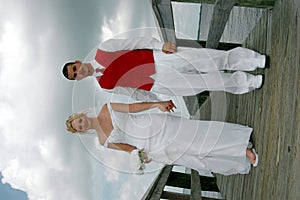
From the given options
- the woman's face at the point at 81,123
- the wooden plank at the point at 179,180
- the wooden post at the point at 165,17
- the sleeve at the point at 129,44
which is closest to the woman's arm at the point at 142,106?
the woman's face at the point at 81,123

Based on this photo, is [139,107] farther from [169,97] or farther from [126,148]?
[169,97]

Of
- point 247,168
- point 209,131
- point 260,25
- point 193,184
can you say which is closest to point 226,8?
point 260,25

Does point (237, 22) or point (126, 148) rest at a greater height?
point (237, 22)

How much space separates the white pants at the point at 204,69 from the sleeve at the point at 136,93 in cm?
8

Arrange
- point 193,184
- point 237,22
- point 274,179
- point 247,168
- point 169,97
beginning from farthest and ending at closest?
point 237,22 → point 193,184 → point 169,97 → point 247,168 → point 274,179

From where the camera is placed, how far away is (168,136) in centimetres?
443

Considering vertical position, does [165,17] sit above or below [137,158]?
above

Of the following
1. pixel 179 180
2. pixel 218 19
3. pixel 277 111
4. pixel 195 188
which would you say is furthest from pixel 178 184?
pixel 277 111

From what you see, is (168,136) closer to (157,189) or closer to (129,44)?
(129,44)

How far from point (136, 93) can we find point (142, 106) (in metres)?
0.36

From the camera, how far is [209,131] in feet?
15.1

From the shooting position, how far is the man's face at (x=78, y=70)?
14.0 feet

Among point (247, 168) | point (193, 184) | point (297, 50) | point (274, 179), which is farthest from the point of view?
point (193, 184)

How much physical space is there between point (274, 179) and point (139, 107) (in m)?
1.17
